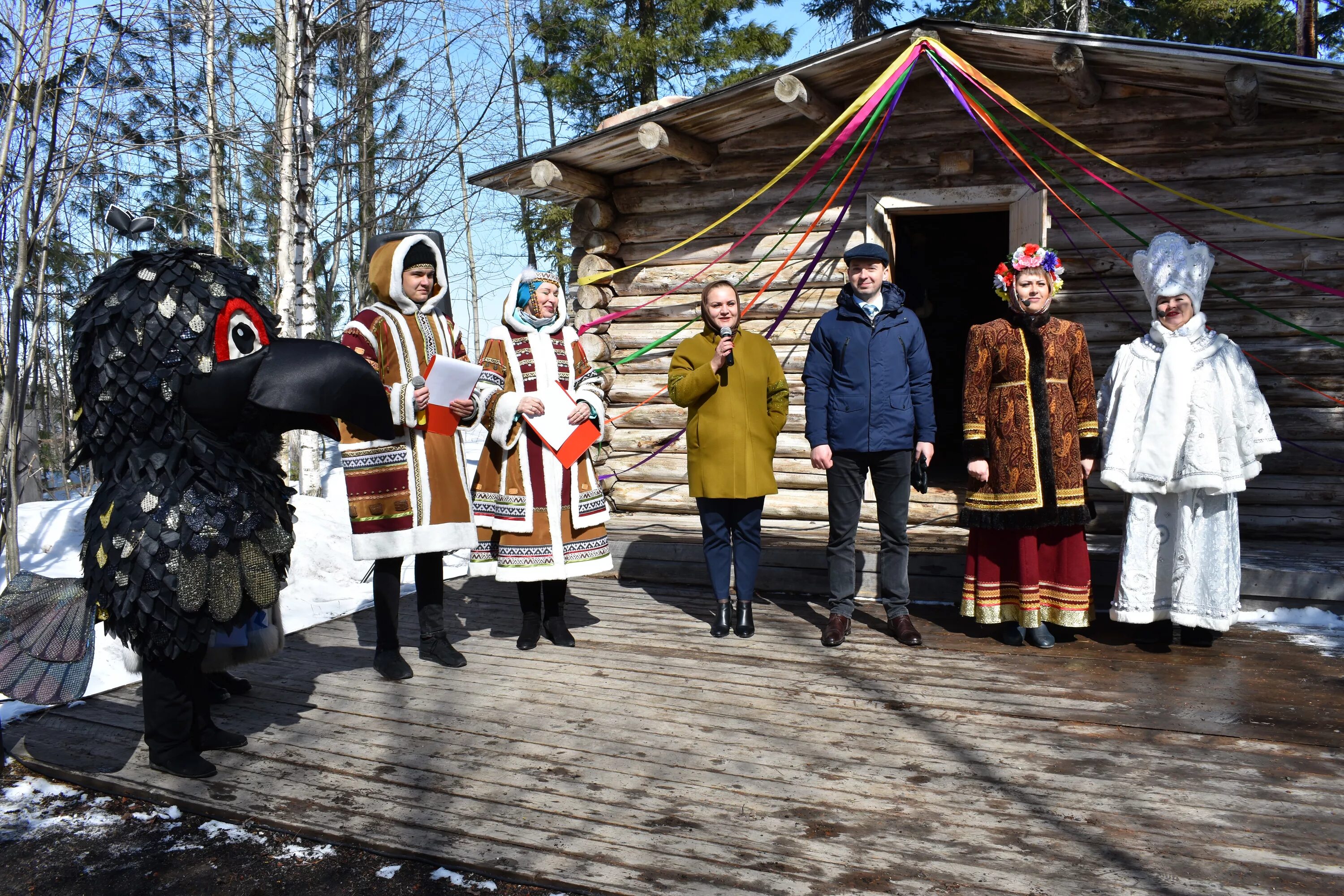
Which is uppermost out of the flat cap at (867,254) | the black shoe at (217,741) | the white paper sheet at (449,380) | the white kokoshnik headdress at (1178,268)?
the flat cap at (867,254)

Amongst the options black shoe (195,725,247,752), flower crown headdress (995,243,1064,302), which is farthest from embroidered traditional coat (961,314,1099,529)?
black shoe (195,725,247,752)

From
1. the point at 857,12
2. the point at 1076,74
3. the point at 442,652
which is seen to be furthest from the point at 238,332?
the point at 857,12

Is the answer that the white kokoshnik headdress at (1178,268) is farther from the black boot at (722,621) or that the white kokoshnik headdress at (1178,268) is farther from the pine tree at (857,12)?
the pine tree at (857,12)

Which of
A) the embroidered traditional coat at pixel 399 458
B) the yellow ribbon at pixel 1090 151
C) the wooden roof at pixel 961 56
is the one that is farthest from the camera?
the yellow ribbon at pixel 1090 151

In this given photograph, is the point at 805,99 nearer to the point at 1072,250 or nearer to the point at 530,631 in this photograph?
the point at 1072,250

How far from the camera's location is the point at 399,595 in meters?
4.15

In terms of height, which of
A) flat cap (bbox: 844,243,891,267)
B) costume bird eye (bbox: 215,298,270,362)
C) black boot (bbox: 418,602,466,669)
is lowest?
black boot (bbox: 418,602,466,669)

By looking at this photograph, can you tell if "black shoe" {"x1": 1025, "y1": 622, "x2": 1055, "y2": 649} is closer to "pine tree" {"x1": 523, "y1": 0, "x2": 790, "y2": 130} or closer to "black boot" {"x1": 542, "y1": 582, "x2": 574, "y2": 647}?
"black boot" {"x1": 542, "y1": 582, "x2": 574, "y2": 647}

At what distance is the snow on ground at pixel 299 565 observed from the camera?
454cm

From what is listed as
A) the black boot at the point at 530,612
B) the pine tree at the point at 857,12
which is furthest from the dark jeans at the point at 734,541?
the pine tree at the point at 857,12

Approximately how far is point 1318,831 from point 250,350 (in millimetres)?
3300

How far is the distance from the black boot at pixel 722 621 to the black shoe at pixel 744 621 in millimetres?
44

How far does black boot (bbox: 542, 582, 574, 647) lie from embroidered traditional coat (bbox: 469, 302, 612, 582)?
7.3 inches

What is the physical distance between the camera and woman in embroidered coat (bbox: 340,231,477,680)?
3.93 metres
